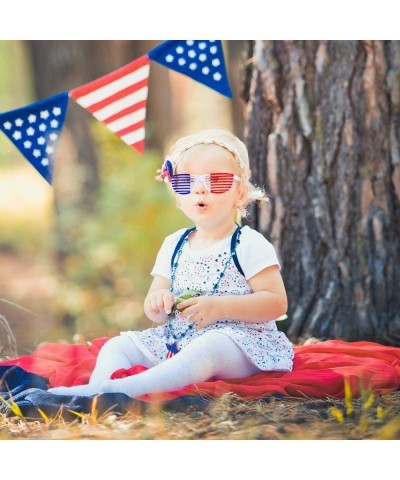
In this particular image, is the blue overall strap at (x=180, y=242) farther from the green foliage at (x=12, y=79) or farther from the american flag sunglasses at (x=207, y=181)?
the green foliage at (x=12, y=79)

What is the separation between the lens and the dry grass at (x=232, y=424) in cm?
199

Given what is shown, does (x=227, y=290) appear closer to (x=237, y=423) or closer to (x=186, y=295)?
(x=186, y=295)

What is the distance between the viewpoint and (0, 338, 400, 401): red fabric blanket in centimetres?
221

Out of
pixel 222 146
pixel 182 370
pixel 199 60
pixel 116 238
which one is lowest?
pixel 182 370

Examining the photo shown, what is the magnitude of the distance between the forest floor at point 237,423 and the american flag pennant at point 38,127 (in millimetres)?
842

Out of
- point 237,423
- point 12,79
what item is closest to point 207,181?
point 237,423

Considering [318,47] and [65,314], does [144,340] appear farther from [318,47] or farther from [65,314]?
[65,314]

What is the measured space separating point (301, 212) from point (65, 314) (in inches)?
139

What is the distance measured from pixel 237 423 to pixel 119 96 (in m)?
1.17

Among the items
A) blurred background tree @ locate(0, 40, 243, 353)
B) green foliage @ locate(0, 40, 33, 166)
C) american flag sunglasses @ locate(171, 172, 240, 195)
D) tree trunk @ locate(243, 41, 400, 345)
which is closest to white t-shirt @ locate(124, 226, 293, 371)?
american flag sunglasses @ locate(171, 172, 240, 195)

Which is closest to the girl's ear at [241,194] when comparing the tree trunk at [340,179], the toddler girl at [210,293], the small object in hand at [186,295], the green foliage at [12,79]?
the toddler girl at [210,293]

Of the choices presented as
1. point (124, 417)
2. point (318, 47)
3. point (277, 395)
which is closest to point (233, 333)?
point (277, 395)

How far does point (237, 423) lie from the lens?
2047 mm

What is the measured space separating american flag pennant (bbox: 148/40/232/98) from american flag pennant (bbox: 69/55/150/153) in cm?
9
